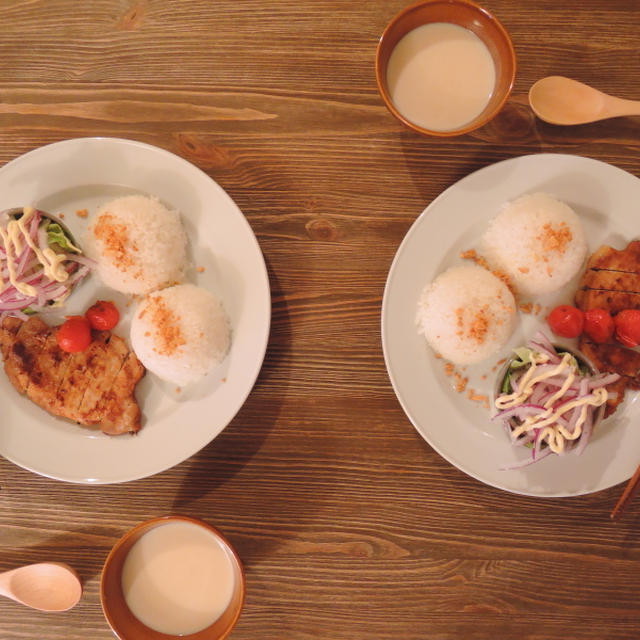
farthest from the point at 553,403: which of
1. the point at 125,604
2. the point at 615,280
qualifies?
the point at 125,604

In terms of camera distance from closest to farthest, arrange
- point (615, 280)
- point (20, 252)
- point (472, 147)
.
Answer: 1. point (20, 252)
2. point (615, 280)
3. point (472, 147)

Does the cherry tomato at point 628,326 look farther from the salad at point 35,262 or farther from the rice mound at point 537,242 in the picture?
the salad at point 35,262

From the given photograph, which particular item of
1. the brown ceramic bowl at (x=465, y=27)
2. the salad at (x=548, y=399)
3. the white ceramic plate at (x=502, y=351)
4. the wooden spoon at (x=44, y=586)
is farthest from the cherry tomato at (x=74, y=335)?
the salad at (x=548, y=399)

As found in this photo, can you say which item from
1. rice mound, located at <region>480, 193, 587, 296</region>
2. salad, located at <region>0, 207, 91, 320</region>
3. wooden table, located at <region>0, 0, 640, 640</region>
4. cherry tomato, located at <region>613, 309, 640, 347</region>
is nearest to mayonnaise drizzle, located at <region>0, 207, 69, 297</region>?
salad, located at <region>0, 207, 91, 320</region>

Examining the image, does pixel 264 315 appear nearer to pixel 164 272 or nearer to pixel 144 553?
pixel 164 272

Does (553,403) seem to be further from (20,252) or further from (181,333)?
(20,252)

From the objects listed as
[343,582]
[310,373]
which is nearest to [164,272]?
[310,373]
